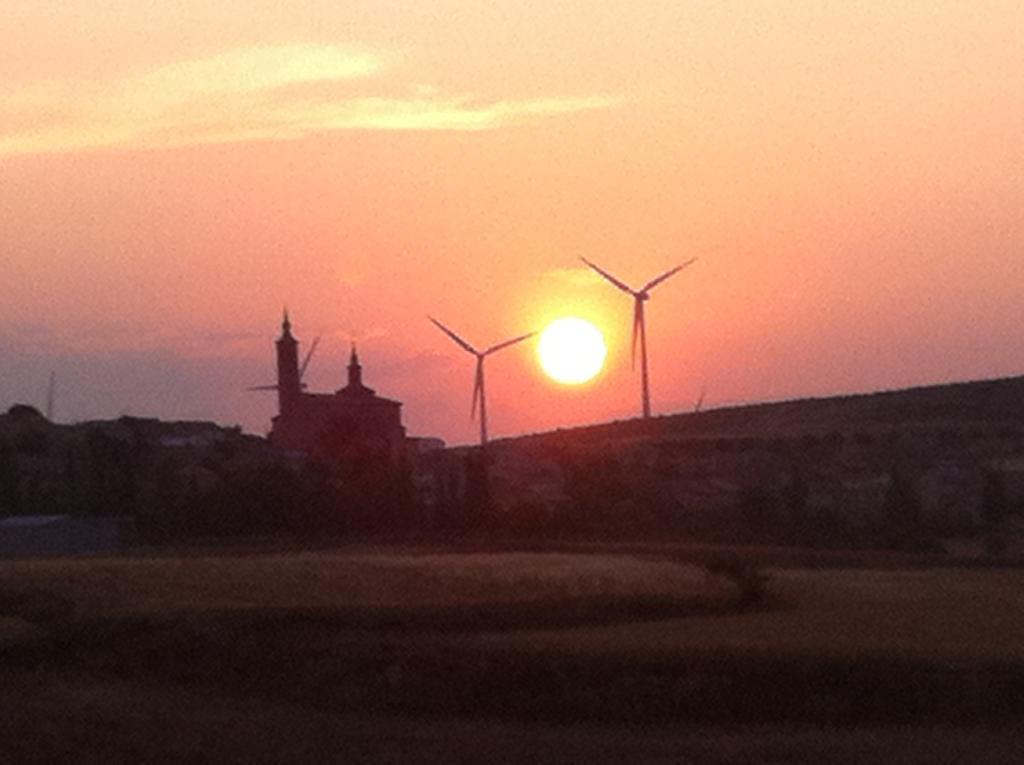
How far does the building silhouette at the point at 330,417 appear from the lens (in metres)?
121

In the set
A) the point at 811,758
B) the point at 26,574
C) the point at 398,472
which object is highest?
the point at 398,472

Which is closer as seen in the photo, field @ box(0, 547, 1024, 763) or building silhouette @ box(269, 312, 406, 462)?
field @ box(0, 547, 1024, 763)

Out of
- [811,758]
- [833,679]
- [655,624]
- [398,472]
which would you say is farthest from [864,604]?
[398,472]

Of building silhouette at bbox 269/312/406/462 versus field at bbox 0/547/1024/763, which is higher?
building silhouette at bbox 269/312/406/462

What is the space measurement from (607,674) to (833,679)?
339 centimetres

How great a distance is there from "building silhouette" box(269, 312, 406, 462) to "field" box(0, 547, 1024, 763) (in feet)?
225

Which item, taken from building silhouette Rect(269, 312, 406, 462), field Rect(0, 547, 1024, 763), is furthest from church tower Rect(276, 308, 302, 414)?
field Rect(0, 547, 1024, 763)

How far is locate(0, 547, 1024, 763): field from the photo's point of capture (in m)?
36.7

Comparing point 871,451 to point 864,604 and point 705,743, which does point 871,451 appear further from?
point 705,743

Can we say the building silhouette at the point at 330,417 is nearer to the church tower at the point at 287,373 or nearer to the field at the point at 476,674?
the church tower at the point at 287,373

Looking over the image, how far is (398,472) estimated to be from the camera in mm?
89438

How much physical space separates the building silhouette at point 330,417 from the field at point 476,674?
68.5 metres

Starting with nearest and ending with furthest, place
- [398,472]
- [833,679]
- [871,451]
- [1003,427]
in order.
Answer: [833,679] → [398,472] → [871,451] → [1003,427]

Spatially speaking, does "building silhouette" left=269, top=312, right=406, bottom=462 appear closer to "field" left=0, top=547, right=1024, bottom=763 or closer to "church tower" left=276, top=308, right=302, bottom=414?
"church tower" left=276, top=308, right=302, bottom=414
